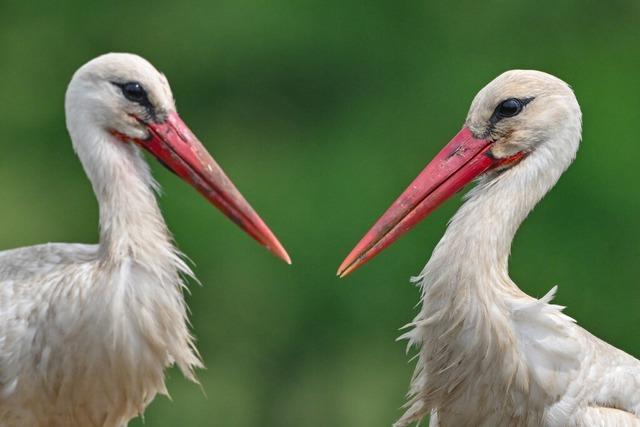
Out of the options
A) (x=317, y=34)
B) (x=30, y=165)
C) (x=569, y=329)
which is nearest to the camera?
(x=569, y=329)

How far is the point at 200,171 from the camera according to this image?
432 centimetres

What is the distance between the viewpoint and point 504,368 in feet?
13.2

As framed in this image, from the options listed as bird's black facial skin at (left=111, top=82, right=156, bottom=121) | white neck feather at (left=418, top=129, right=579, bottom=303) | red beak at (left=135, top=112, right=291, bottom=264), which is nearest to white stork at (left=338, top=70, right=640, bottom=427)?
white neck feather at (left=418, top=129, right=579, bottom=303)

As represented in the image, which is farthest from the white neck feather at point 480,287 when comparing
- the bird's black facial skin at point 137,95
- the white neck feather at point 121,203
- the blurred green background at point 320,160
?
the blurred green background at point 320,160

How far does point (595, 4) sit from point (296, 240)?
299cm

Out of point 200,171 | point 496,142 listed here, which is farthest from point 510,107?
point 200,171

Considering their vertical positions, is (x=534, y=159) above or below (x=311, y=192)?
above

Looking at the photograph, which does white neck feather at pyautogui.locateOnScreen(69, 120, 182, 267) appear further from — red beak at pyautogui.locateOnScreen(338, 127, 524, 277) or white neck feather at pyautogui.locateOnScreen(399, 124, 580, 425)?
white neck feather at pyautogui.locateOnScreen(399, 124, 580, 425)

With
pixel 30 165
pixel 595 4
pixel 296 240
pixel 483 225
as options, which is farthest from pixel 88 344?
pixel 595 4

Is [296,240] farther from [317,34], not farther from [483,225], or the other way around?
[483,225]

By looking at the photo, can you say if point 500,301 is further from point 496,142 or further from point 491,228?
point 496,142

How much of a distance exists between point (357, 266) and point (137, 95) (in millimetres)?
841

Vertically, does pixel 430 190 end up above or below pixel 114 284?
above

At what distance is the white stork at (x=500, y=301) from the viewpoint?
3977 mm
